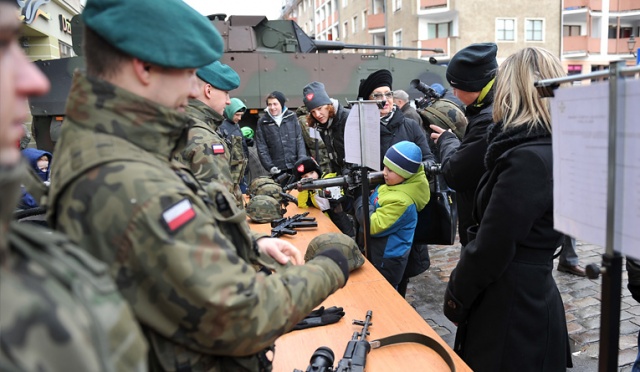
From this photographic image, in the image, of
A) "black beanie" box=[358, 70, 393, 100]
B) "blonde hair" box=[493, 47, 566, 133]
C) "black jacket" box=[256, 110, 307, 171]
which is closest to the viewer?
"blonde hair" box=[493, 47, 566, 133]

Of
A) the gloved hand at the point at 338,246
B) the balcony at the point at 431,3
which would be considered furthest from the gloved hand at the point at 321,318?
the balcony at the point at 431,3

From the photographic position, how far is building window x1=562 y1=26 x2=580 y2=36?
3077cm

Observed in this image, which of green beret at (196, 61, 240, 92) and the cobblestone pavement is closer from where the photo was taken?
green beret at (196, 61, 240, 92)

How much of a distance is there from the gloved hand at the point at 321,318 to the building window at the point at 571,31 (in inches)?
1322

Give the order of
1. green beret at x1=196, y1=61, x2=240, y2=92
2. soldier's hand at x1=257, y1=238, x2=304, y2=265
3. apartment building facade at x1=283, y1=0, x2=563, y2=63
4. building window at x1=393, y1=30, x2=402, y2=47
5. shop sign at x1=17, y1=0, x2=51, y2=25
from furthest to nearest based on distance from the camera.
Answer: building window at x1=393, y1=30, x2=402, y2=47, apartment building facade at x1=283, y1=0, x2=563, y2=63, shop sign at x1=17, y1=0, x2=51, y2=25, green beret at x1=196, y1=61, x2=240, y2=92, soldier's hand at x1=257, y1=238, x2=304, y2=265

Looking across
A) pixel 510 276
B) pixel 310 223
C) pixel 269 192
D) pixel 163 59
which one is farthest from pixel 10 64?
pixel 269 192

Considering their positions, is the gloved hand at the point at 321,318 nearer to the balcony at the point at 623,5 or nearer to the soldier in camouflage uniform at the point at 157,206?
the soldier in camouflage uniform at the point at 157,206

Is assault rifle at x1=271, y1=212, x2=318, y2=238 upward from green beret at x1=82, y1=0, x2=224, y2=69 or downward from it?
downward

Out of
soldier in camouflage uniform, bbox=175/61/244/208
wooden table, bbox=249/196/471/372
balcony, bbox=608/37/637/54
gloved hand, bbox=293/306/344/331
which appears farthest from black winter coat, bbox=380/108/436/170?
balcony, bbox=608/37/637/54

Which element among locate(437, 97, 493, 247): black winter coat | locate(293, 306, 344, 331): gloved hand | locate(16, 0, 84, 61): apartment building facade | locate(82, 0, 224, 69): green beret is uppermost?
locate(16, 0, 84, 61): apartment building facade

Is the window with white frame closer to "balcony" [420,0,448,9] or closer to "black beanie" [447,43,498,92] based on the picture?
"balcony" [420,0,448,9]

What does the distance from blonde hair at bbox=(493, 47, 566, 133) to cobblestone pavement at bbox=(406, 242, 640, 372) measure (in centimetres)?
116

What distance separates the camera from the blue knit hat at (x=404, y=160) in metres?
3.32

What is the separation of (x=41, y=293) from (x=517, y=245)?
1.85m
